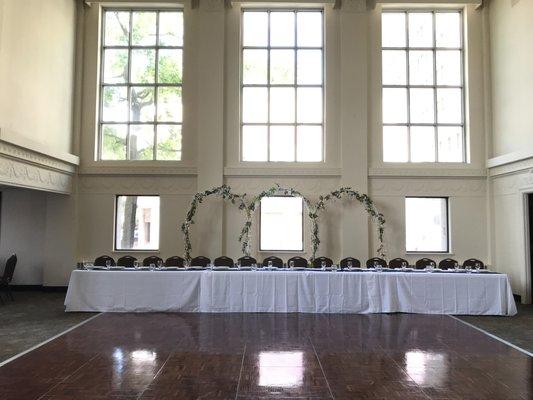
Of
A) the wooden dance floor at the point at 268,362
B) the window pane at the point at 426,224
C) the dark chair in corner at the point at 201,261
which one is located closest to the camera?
the wooden dance floor at the point at 268,362

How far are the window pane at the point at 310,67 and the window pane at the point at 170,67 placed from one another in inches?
121

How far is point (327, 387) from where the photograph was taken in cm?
412

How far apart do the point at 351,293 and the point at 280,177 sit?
3838mm

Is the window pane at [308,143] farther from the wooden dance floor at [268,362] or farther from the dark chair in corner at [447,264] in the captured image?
the wooden dance floor at [268,362]

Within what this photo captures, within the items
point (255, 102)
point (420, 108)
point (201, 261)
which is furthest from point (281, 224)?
point (420, 108)

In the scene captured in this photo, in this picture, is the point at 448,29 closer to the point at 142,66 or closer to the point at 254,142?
the point at 254,142

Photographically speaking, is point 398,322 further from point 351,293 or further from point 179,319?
point 179,319

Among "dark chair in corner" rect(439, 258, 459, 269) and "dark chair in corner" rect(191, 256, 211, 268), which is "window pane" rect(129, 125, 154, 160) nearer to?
"dark chair in corner" rect(191, 256, 211, 268)

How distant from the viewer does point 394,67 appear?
1094 cm

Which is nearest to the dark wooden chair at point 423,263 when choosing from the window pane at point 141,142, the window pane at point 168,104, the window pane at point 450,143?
the window pane at point 450,143

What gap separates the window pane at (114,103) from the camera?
10992 millimetres

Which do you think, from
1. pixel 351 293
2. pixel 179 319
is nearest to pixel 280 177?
pixel 351 293

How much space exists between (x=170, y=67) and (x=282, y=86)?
2.92 meters

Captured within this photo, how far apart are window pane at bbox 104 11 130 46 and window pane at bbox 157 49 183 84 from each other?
1071 millimetres
